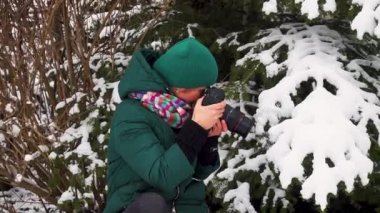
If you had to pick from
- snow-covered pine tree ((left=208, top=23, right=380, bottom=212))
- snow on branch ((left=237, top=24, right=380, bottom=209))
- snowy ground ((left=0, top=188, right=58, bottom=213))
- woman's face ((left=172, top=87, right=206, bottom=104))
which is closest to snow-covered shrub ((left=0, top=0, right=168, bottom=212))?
snowy ground ((left=0, top=188, right=58, bottom=213))

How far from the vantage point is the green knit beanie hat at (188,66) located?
7.74 feet

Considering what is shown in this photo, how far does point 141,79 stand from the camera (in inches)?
94.3

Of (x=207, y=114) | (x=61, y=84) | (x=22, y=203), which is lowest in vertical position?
(x=22, y=203)

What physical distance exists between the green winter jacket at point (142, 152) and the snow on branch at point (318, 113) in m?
0.64

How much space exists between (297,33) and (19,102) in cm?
225

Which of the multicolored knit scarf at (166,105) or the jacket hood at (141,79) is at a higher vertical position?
the jacket hood at (141,79)

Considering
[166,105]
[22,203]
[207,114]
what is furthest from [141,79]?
[22,203]

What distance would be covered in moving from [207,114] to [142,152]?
29cm

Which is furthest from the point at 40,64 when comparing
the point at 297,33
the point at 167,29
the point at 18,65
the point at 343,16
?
the point at 343,16

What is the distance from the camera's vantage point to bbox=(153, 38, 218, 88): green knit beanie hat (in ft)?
7.74

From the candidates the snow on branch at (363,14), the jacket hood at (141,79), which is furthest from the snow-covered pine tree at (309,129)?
the jacket hood at (141,79)

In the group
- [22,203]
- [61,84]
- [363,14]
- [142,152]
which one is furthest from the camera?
[22,203]

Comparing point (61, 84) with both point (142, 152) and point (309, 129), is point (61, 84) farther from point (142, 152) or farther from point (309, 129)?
point (142, 152)

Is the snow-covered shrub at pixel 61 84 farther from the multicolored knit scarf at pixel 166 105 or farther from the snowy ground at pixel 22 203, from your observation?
the multicolored knit scarf at pixel 166 105
